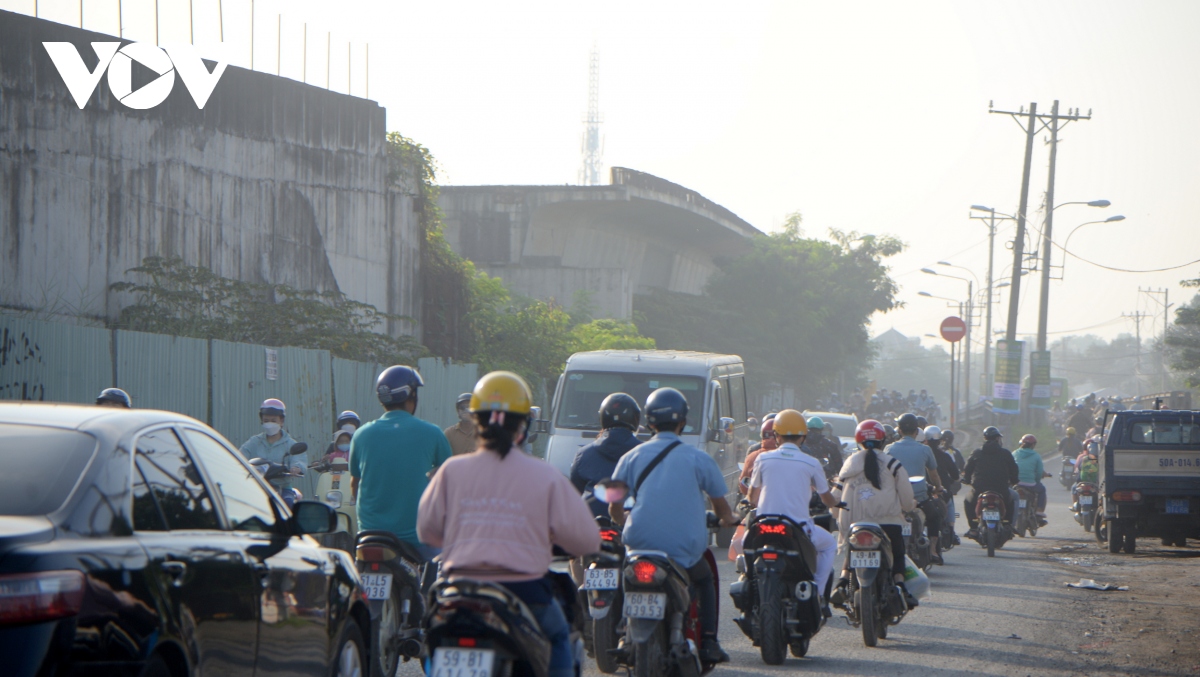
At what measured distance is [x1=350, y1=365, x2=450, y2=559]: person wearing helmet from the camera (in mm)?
7180

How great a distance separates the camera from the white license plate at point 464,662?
4375 mm

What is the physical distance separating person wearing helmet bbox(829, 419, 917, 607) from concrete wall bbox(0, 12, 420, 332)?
9942mm

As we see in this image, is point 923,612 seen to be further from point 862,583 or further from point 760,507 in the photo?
point 760,507

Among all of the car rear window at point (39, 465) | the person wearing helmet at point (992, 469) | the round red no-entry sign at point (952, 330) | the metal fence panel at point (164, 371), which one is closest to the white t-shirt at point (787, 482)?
the car rear window at point (39, 465)

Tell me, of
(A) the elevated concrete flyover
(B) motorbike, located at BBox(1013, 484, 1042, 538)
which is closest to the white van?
(B) motorbike, located at BBox(1013, 484, 1042, 538)

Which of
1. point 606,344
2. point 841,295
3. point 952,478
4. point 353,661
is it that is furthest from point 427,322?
point 841,295

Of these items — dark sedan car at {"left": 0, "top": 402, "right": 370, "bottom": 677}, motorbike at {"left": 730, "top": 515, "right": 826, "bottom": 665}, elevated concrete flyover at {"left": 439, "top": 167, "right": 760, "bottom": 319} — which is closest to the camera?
dark sedan car at {"left": 0, "top": 402, "right": 370, "bottom": 677}

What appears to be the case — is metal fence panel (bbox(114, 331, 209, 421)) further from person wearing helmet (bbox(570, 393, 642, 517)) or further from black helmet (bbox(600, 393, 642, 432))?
black helmet (bbox(600, 393, 642, 432))

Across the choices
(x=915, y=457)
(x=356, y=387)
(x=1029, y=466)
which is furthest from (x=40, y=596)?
(x=1029, y=466)

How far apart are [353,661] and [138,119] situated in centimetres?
1347

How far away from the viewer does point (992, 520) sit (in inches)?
686

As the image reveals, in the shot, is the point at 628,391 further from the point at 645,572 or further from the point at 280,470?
the point at 645,572

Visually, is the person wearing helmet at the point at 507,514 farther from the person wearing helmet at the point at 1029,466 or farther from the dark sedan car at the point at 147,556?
the person wearing helmet at the point at 1029,466

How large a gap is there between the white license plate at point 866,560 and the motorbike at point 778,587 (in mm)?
998
